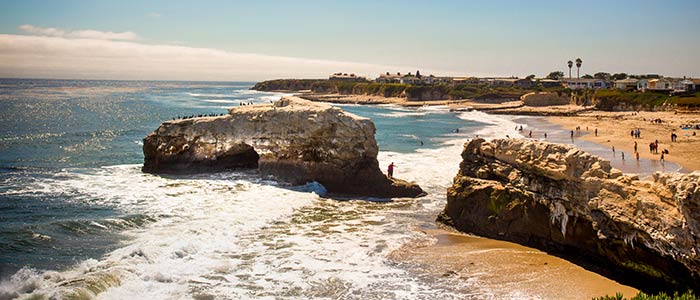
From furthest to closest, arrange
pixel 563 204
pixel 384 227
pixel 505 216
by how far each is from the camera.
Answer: pixel 384 227 → pixel 505 216 → pixel 563 204

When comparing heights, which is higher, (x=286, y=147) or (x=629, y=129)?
(x=286, y=147)

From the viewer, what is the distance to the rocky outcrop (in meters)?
12.4

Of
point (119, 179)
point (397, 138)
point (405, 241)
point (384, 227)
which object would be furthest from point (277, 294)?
point (397, 138)

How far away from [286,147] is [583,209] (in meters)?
15.0

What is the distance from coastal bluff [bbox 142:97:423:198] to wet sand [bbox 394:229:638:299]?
7.57 meters

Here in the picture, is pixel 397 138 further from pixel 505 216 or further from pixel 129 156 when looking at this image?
pixel 505 216

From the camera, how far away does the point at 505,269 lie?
596 inches

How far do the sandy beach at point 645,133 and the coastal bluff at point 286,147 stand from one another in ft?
67.1

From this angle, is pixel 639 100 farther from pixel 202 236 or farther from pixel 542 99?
pixel 202 236

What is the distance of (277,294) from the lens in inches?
527

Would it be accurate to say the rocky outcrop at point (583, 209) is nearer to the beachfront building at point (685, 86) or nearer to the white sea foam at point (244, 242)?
the white sea foam at point (244, 242)

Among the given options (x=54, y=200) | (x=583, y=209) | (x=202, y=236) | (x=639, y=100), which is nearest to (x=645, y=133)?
(x=639, y=100)

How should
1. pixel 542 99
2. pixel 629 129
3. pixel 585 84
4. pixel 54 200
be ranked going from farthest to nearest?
1. pixel 585 84
2. pixel 542 99
3. pixel 629 129
4. pixel 54 200

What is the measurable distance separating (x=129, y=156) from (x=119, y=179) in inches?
384
